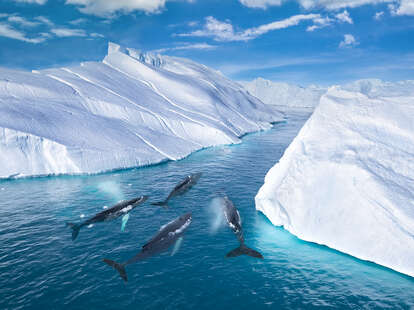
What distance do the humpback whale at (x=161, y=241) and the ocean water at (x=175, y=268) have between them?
0.28m

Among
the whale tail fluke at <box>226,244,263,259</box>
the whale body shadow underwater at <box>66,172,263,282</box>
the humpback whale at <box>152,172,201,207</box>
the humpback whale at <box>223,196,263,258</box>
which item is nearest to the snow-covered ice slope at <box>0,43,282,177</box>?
the humpback whale at <box>152,172,201,207</box>

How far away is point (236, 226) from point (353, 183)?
496cm

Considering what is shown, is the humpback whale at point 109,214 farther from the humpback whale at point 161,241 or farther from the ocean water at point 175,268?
the humpback whale at point 161,241

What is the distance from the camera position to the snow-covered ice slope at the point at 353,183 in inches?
343

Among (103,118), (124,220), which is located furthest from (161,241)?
(103,118)

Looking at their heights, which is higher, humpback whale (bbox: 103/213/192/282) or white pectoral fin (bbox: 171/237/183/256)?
humpback whale (bbox: 103/213/192/282)

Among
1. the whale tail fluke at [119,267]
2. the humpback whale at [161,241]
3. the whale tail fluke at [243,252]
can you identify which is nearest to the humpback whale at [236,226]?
the whale tail fluke at [243,252]

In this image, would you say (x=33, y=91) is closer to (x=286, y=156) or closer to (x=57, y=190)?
(x=57, y=190)

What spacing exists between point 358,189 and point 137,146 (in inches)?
707

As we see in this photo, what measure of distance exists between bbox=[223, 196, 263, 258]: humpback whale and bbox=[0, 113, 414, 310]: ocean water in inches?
8.6

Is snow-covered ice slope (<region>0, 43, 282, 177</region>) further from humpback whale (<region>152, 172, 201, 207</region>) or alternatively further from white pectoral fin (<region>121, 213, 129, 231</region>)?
white pectoral fin (<region>121, 213, 129, 231</region>)

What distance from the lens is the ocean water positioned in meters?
7.44

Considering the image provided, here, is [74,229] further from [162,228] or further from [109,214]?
[162,228]

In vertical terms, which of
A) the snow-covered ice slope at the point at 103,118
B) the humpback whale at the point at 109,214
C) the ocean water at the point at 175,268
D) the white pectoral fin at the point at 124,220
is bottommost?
the ocean water at the point at 175,268
